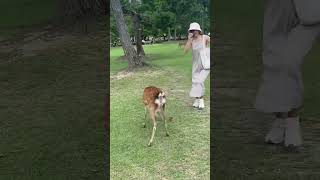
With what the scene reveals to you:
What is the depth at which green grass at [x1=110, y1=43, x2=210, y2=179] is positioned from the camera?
4.15 metres

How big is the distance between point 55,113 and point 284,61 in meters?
2.23

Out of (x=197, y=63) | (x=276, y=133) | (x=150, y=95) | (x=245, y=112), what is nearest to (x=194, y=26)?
(x=197, y=63)

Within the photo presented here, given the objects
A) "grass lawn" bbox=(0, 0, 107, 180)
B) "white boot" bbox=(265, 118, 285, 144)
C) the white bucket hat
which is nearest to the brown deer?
"grass lawn" bbox=(0, 0, 107, 180)

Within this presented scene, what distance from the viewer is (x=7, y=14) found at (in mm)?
9867

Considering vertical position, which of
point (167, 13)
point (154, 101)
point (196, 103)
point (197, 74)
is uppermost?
point (167, 13)

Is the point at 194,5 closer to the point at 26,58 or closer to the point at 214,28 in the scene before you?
the point at 214,28

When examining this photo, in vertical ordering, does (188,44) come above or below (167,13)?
below

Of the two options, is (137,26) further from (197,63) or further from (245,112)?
(245,112)

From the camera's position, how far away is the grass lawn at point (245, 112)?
432cm

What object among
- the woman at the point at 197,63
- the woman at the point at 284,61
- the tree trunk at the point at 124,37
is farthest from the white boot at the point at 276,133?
the tree trunk at the point at 124,37

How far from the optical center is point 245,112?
539cm

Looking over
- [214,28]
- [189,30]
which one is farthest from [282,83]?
[214,28]

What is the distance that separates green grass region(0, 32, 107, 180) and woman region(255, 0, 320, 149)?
49.1 inches

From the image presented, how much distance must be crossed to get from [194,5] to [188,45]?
0.44 metres
